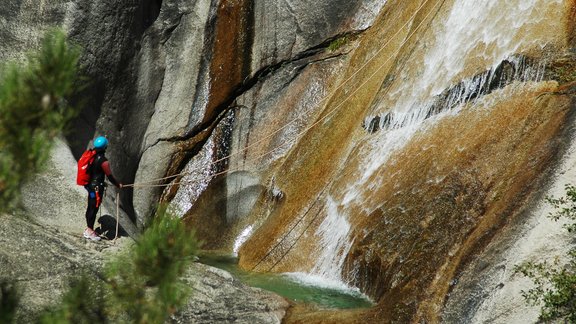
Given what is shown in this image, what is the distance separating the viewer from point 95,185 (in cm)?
1023

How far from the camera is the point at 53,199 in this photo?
421 inches

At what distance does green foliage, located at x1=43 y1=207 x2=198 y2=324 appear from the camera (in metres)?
4.24

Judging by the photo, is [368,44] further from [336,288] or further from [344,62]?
[336,288]

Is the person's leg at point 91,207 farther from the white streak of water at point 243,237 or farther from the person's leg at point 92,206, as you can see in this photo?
the white streak of water at point 243,237

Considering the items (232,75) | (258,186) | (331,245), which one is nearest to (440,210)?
(331,245)

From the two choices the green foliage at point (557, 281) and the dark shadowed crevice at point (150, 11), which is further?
the dark shadowed crevice at point (150, 11)

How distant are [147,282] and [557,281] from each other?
4.50m

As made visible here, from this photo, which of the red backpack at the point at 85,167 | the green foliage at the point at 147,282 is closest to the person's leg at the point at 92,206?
the red backpack at the point at 85,167

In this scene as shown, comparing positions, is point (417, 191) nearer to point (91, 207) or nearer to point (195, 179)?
point (91, 207)

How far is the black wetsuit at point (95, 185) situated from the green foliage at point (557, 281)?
17.0 ft

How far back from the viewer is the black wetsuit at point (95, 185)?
33.4 ft

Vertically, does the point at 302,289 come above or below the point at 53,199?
below

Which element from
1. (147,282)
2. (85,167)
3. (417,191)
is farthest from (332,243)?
(147,282)

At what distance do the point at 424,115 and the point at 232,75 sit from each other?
17.4 ft
